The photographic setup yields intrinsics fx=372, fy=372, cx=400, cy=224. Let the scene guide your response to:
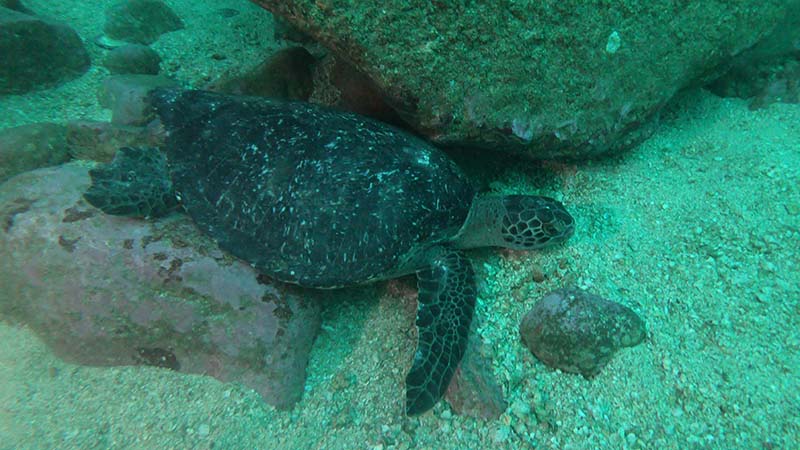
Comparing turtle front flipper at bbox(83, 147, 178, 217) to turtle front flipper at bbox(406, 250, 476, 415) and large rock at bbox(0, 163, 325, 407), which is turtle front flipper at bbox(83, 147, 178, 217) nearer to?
large rock at bbox(0, 163, 325, 407)

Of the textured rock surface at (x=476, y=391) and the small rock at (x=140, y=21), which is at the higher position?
the small rock at (x=140, y=21)

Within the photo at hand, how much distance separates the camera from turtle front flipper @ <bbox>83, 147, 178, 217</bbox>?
2693 millimetres

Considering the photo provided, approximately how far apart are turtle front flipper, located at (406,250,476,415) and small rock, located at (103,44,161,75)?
14.1ft

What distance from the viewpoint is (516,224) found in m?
3.18

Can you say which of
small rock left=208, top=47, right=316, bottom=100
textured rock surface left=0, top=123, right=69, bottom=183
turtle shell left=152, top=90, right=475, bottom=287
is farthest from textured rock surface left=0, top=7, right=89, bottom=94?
turtle shell left=152, top=90, right=475, bottom=287

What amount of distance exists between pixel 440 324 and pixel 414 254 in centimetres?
60

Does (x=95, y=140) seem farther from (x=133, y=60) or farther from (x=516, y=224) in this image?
(x=516, y=224)

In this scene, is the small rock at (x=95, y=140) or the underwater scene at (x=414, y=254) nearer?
the underwater scene at (x=414, y=254)

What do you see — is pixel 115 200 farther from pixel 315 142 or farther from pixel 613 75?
pixel 613 75

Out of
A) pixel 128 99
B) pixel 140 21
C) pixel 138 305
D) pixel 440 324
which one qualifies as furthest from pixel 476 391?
pixel 140 21

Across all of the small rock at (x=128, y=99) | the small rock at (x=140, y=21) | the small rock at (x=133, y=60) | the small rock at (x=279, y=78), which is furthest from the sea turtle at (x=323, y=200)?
the small rock at (x=140, y=21)

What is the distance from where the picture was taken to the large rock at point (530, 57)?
2656 millimetres

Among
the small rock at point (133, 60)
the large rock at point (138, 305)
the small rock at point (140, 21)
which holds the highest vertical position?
the small rock at point (140, 21)

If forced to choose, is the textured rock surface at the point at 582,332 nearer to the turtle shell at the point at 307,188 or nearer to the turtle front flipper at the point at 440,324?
the turtle front flipper at the point at 440,324
